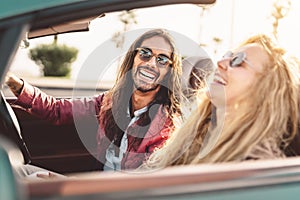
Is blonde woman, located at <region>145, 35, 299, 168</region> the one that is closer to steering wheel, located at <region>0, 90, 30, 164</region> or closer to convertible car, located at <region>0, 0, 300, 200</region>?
convertible car, located at <region>0, 0, 300, 200</region>

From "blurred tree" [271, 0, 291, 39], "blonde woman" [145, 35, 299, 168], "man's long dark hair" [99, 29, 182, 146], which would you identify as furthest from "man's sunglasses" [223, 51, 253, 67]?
"man's long dark hair" [99, 29, 182, 146]

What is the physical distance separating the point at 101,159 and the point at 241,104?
1051 millimetres

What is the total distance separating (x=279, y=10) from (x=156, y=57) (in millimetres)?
742

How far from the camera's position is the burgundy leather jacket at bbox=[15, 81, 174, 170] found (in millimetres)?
2789

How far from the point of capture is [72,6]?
1678 millimetres

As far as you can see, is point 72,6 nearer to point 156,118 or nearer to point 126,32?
point 156,118

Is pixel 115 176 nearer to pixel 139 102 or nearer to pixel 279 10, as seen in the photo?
pixel 279 10

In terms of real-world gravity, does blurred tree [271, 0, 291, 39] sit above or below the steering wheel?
above

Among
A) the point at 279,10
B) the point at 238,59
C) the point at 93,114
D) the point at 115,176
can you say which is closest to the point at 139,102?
the point at 93,114

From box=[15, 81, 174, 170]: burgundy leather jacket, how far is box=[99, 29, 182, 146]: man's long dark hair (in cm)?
4

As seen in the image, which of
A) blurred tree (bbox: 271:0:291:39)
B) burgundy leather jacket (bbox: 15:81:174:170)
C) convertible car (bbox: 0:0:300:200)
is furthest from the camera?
burgundy leather jacket (bbox: 15:81:174:170)

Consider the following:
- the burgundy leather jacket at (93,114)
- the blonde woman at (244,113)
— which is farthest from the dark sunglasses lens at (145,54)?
the blonde woman at (244,113)

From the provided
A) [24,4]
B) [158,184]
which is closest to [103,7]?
[24,4]

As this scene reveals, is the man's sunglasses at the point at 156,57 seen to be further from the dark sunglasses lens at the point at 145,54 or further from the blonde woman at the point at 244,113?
the blonde woman at the point at 244,113
